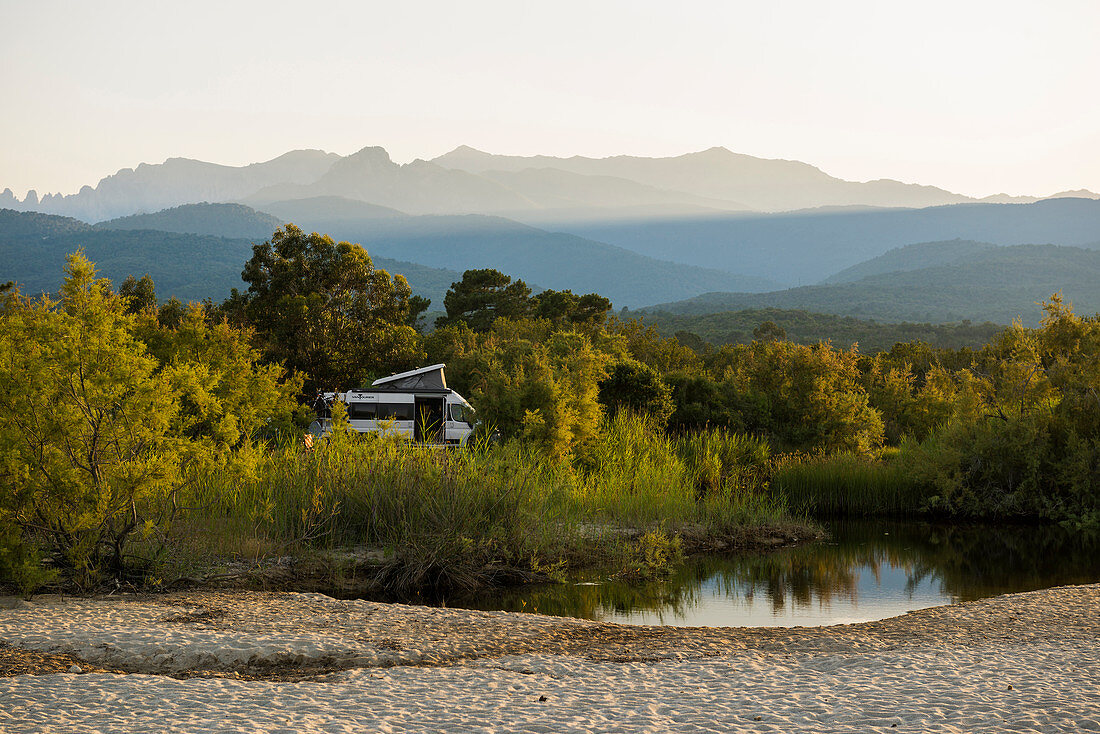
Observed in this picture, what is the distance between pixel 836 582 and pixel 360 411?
54.8ft

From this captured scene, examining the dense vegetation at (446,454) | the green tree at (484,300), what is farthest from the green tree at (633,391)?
the green tree at (484,300)

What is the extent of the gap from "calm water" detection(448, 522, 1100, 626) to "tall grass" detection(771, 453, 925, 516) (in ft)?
9.03

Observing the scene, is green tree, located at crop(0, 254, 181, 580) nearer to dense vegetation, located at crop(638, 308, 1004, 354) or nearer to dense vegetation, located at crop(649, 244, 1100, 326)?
dense vegetation, located at crop(638, 308, 1004, 354)

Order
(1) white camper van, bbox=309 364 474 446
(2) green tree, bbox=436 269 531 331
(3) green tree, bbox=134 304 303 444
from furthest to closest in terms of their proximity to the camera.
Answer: (2) green tree, bbox=436 269 531 331 → (1) white camper van, bbox=309 364 474 446 → (3) green tree, bbox=134 304 303 444

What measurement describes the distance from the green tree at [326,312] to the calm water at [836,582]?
19101 mm

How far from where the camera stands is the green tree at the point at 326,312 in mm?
31812

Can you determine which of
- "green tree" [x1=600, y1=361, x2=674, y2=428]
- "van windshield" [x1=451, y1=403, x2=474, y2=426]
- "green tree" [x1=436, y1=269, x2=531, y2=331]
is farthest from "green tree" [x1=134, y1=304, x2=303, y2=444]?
"green tree" [x1=436, y1=269, x2=531, y2=331]

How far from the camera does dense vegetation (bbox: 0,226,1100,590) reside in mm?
9828

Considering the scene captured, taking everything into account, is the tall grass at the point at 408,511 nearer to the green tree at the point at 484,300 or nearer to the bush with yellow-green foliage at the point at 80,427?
the bush with yellow-green foliage at the point at 80,427

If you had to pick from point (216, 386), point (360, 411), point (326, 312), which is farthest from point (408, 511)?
point (326, 312)

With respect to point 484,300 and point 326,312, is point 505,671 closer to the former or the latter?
point 326,312

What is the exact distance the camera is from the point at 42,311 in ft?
32.8

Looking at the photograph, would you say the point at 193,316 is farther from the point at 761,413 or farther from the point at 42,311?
the point at 761,413

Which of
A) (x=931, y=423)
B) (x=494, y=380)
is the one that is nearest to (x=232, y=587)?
(x=494, y=380)
